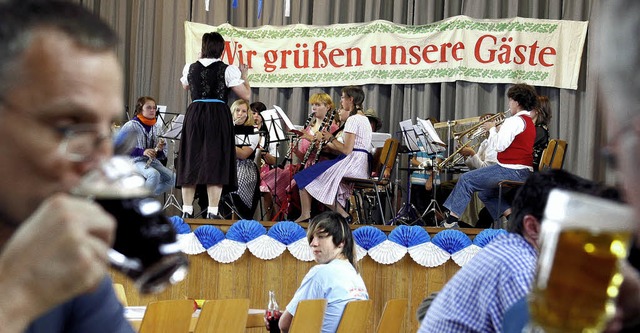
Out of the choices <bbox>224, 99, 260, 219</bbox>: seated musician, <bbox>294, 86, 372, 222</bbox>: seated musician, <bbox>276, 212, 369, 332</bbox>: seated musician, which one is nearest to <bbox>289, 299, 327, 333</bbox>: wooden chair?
<bbox>276, 212, 369, 332</bbox>: seated musician

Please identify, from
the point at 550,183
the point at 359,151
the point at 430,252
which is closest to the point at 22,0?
the point at 550,183

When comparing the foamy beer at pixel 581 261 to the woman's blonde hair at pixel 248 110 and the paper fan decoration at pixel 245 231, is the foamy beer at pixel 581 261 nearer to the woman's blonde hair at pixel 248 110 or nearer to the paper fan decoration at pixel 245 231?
the paper fan decoration at pixel 245 231

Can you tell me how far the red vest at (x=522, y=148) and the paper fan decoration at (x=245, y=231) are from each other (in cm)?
199

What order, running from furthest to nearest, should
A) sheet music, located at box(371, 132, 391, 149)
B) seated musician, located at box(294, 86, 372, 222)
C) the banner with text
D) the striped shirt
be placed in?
the banner with text < sheet music, located at box(371, 132, 391, 149) < seated musician, located at box(294, 86, 372, 222) < the striped shirt

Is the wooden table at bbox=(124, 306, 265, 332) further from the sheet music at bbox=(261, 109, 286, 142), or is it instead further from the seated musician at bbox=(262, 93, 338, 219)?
the sheet music at bbox=(261, 109, 286, 142)

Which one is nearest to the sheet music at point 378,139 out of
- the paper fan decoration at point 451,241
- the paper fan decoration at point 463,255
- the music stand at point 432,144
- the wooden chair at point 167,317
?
the music stand at point 432,144

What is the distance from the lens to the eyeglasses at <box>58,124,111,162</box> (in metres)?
0.90

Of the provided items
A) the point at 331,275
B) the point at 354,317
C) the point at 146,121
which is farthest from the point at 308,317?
the point at 146,121

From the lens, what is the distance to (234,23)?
1137 centimetres

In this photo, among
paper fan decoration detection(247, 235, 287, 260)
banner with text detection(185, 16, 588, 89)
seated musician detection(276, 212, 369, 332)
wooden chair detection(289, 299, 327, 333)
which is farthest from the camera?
banner with text detection(185, 16, 588, 89)

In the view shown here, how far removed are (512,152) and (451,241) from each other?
1106mm

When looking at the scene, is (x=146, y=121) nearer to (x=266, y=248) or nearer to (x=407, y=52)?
(x=266, y=248)

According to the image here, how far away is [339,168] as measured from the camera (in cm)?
812

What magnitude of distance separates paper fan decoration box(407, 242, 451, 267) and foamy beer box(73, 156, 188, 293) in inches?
226
